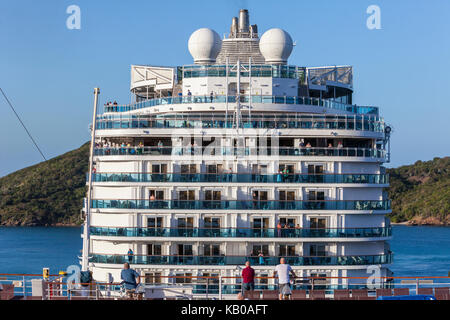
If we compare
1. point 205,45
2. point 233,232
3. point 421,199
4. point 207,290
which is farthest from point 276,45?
point 421,199

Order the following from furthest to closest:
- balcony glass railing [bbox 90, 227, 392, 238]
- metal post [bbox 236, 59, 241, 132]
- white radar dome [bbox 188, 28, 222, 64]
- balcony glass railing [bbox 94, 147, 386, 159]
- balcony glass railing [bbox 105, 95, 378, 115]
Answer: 1. white radar dome [bbox 188, 28, 222, 64]
2. balcony glass railing [bbox 105, 95, 378, 115]
3. metal post [bbox 236, 59, 241, 132]
4. balcony glass railing [bbox 94, 147, 386, 159]
5. balcony glass railing [bbox 90, 227, 392, 238]

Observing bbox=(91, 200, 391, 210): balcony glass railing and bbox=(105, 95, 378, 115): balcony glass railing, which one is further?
bbox=(105, 95, 378, 115): balcony glass railing

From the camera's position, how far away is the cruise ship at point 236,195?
133 ft

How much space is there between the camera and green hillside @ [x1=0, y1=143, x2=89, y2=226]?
177 metres

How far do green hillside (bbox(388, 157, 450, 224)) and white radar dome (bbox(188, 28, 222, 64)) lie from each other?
5467 inches

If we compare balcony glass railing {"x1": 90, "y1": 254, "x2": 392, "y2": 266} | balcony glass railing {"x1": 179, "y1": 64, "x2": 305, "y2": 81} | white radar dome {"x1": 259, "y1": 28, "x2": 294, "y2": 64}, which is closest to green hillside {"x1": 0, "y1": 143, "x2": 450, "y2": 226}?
white radar dome {"x1": 259, "y1": 28, "x2": 294, "y2": 64}

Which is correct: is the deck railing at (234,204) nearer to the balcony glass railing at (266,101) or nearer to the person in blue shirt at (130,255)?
the person in blue shirt at (130,255)

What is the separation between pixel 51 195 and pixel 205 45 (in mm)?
139820

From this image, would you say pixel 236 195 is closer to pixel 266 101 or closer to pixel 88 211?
Answer: pixel 266 101

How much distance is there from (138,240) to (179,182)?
377 cm

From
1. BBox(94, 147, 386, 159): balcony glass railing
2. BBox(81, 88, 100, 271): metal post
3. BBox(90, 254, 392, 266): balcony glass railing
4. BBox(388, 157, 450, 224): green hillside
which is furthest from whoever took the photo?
BBox(388, 157, 450, 224): green hillside

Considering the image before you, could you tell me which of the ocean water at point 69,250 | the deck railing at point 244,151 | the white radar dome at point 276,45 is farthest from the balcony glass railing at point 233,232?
the ocean water at point 69,250

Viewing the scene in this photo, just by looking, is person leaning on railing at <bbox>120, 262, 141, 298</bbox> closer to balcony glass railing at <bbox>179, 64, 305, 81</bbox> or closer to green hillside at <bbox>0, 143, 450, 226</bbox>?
balcony glass railing at <bbox>179, 64, 305, 81</bbox>
